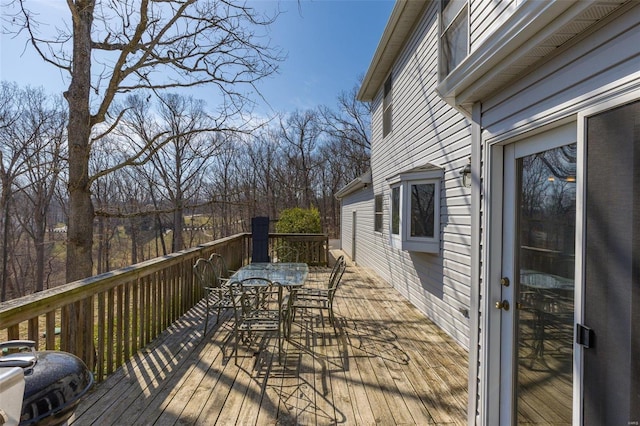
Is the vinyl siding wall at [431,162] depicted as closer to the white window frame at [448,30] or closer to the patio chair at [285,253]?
the white window frame at [448,30]

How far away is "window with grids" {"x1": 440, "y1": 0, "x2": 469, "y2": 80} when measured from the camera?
110 inches

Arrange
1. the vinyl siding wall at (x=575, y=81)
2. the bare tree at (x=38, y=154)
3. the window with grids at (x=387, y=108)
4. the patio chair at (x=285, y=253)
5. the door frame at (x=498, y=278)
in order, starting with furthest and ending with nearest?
the bare tree at (x=38, y=154) < the patio chair at (x=285, y=253) < the window with grids at (x=387, y=108) < the door frame at (x=498, y=278) < the vinyl siding wall at (x=575, y=81)

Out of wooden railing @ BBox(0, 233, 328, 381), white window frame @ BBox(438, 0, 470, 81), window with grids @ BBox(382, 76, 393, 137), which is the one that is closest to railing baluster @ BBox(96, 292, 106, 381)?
wooden railing @ BBox(0, 233, 328, 381)

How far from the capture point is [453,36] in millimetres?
3020

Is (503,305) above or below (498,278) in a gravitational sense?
below

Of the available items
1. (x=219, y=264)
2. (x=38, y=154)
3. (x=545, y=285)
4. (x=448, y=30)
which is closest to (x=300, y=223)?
(x=219, y=264)

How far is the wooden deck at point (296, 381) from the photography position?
238 centimetres

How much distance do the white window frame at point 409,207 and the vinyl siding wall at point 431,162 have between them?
10 cm

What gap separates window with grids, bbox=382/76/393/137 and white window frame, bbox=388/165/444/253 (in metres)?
2.41

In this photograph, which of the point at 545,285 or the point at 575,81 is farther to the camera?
the point at 545,285

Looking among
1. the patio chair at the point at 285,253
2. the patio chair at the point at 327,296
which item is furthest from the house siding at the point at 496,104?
the patio chair at the point at 285,253

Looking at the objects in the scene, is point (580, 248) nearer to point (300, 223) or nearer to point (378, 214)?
point (378, 214)

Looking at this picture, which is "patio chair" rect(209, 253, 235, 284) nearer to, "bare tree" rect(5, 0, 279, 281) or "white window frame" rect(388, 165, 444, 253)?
"bare tree" rect(5, 0, 279, 281)

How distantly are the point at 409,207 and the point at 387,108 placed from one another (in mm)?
3367
